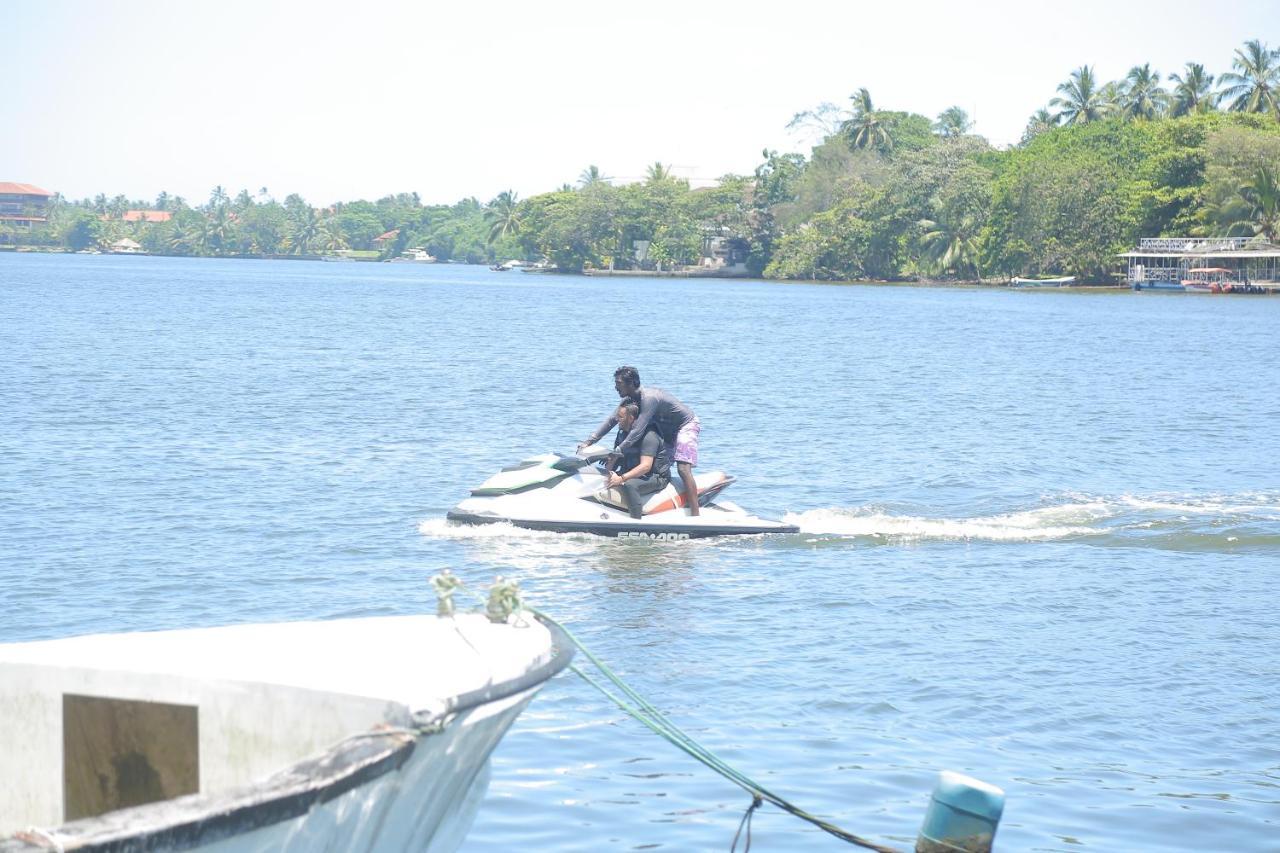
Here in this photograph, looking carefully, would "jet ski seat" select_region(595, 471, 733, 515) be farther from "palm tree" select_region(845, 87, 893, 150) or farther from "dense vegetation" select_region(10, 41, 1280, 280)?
"palm tree" select_region(845, 87, 893, 150)

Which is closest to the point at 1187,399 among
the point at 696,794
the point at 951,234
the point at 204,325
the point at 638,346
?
the point at 638,346

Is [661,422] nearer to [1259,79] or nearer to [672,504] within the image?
[672,504]

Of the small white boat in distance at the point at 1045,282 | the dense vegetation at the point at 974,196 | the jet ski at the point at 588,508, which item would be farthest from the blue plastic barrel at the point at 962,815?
the small white boat in distance at the point at 1045,282

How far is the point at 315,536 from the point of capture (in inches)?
688

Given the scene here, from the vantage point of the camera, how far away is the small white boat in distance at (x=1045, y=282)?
113 m

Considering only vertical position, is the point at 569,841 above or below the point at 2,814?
below

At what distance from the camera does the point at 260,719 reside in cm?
605

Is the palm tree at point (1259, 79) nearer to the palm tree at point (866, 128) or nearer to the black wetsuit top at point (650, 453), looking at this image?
the palm tree at point (866, 128)

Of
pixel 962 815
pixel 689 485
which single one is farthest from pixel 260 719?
pixel 689 485

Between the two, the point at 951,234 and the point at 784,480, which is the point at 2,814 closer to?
the point at 784,480

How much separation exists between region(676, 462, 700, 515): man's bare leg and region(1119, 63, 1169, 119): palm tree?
116803 millimetres

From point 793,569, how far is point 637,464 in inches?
74.3

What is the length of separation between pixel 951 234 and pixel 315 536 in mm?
106764

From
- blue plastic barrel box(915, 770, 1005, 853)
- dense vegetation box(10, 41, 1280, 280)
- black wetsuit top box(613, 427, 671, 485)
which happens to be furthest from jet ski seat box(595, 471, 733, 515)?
dense vegetation box(10, 41, 1280, 280)
